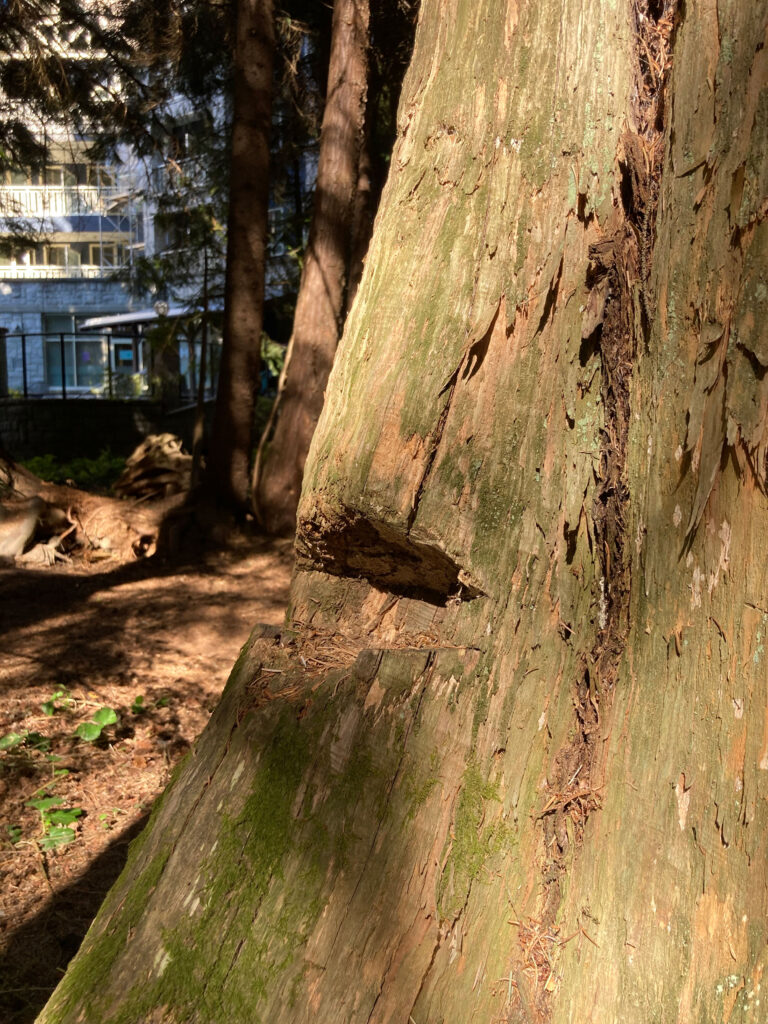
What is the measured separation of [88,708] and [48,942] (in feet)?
6.48

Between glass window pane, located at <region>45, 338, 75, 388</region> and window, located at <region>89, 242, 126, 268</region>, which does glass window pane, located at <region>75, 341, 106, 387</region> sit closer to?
glass window pane, located at <region>45, 338, 75, 388</region>

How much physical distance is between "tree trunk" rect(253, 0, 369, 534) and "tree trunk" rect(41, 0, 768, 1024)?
7257 mm

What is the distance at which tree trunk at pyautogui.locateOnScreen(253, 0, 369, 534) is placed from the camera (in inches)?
349

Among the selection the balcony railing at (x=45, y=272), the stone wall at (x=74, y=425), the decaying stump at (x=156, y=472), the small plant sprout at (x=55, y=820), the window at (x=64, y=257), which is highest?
the window at (x=64, y=257)

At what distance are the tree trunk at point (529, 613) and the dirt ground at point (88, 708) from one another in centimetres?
132

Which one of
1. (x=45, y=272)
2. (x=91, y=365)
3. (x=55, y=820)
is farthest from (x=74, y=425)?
(x=45, y=272)

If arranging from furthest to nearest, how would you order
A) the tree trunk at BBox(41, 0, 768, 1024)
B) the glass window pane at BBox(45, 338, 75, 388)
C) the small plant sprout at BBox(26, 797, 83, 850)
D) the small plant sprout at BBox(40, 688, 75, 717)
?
the glass window pane at BBox(45, 338, 75, 388), the small plant sprout at BBox(40, 688, 75, 717), the small plant sprout at BBox(26, 797, 83, 850), the tree trunk at BBox(41, 0, 768, 1024)

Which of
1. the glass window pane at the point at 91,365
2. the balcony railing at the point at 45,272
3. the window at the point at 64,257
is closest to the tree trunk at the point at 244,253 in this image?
the glass window pane at the point at 91,365

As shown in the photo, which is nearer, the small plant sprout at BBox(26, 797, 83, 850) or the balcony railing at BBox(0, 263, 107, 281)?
the small plant sprout at BBox(26, 797, 83, 850)

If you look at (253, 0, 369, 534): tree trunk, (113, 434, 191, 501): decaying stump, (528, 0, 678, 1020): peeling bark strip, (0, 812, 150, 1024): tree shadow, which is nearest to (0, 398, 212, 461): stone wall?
(113, 434, 191, 501): decaying stump

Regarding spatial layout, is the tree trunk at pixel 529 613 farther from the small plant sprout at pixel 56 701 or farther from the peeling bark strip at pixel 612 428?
the small plant sprout at pixel 56 701

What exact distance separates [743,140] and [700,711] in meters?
0.98

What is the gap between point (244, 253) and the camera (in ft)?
29.7

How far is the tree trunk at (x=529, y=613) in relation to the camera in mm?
1514
